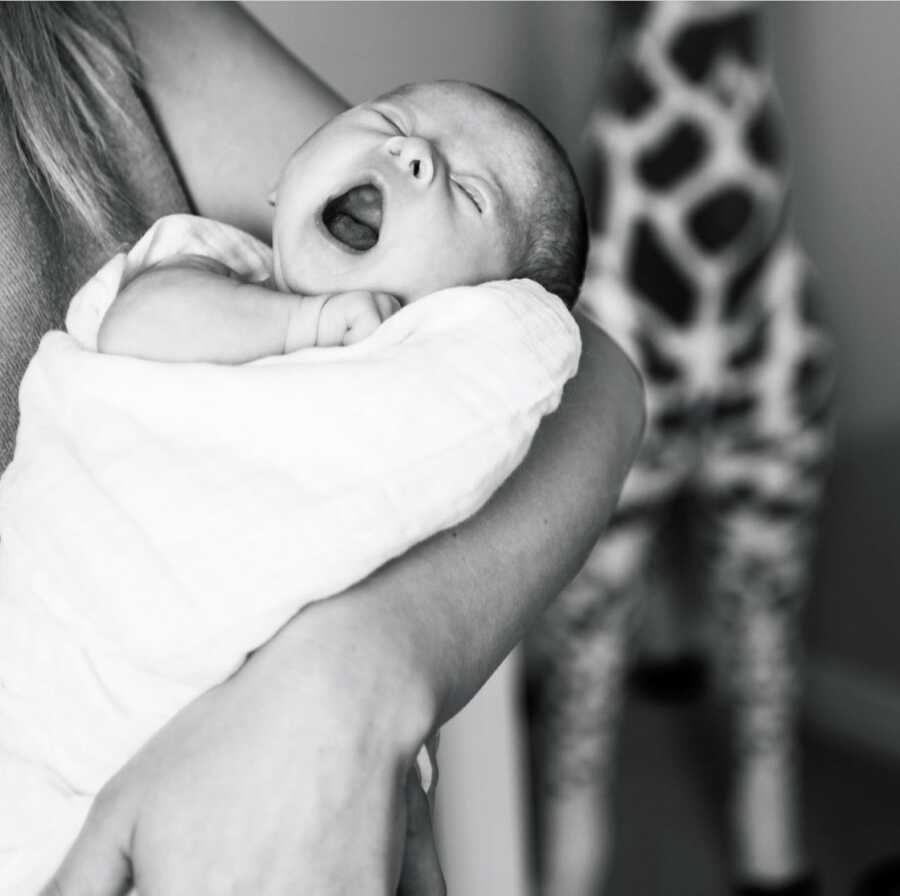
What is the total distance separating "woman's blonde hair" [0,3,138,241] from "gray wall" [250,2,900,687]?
1.37 meters

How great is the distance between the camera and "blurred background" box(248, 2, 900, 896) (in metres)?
2.22

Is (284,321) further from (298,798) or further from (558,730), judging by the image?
(558,730)

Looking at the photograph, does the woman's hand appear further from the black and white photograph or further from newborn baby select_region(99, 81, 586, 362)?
newborn baby select_region(99, 81, 586, 362)

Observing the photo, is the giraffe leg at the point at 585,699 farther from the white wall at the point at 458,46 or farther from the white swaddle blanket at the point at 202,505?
the white swaddle blanket at the point at 202,505

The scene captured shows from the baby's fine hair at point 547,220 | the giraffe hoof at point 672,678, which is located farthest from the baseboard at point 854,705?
the baby's fine hair at point 547,220

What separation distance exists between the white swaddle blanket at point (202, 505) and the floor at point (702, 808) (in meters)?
1.73

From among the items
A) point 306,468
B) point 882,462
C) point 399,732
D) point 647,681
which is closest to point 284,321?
point 306,468

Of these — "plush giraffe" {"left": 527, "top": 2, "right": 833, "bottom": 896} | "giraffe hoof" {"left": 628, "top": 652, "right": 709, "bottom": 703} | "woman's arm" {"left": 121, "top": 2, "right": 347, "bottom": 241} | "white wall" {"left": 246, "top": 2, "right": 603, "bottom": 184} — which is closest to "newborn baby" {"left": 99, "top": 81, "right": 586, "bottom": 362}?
"woman's arm" {"left": 121, "top": 2, "right": 347, "bottom": 241}

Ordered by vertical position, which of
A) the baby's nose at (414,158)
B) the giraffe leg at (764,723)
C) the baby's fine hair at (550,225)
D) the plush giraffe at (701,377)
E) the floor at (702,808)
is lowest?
the floor at (702,808)

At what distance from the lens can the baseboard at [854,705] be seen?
2.47 metres

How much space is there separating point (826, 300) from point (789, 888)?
1.05 meters

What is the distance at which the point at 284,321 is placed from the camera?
2.24ft

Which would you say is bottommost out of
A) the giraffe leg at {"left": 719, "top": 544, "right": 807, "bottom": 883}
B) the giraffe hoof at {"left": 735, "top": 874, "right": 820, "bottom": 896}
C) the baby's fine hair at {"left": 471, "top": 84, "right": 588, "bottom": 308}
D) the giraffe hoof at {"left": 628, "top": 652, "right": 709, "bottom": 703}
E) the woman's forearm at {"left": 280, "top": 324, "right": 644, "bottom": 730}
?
the giraffe hoof at {"left": 628, "top": 652, "right": 709, "bottom": 703}

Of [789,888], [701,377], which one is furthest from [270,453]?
[789,888]
